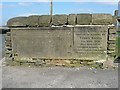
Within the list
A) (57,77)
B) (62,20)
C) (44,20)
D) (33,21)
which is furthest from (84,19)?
(57,77)

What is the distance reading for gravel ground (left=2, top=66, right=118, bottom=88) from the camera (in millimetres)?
6289

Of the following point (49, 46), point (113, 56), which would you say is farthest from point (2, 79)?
point (113, 56)

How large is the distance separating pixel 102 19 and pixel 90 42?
0.77 meters

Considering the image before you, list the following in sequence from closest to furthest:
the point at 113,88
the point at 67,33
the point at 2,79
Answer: the point at 113,88
the point at 2,79
the point at 67,33

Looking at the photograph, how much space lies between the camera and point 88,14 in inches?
337

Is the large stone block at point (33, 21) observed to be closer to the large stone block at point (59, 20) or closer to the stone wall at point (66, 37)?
the stone wall at point (66, 37)

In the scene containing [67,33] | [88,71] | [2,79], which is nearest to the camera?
[2,79]

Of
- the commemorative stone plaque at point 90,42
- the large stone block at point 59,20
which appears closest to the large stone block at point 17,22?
the large stone block at point 59,20

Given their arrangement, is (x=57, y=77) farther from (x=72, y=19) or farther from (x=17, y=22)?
(x=17, y=22)

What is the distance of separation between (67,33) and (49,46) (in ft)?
2.24

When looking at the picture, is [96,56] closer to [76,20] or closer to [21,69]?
[76,20]

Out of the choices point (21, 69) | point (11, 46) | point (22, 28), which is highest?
point (22, 28)

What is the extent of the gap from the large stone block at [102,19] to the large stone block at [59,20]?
0.87 m

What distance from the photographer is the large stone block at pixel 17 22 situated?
8797 millimetres
